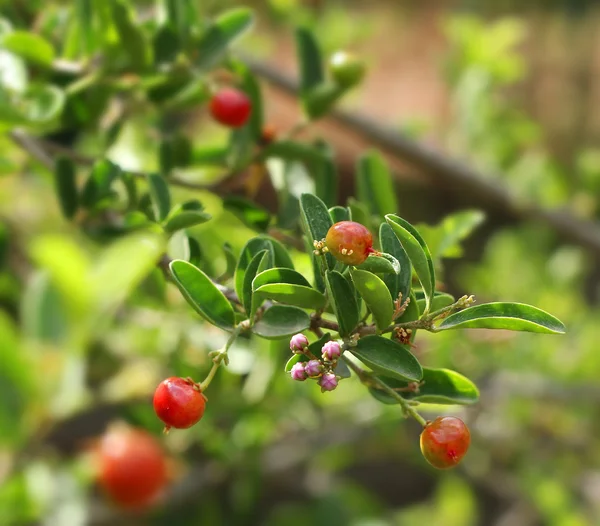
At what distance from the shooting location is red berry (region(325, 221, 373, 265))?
1.20 ft

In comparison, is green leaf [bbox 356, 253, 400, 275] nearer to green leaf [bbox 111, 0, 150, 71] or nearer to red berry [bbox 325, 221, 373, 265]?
red berry [bbox 325, 221, 373, 265]

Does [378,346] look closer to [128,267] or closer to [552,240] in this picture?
[128,267]

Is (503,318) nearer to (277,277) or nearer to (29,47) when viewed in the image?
(277,277)

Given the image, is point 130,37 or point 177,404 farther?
point 130,37

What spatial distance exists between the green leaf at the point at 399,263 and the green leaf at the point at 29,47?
1.27 feet

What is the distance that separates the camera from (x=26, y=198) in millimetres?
1642

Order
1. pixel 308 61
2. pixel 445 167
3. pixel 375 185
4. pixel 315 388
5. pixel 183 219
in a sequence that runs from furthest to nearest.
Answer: pixel 445 167 < pixel 315 388 < pixel 308 61 < pixel 375 185 < pixel 183 219

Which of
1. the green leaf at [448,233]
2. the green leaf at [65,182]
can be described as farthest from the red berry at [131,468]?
the green leaf at [448,233]

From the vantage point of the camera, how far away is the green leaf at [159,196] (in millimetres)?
534

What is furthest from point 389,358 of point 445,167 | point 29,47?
point 445,167

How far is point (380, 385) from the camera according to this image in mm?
421

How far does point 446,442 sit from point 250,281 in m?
0.13

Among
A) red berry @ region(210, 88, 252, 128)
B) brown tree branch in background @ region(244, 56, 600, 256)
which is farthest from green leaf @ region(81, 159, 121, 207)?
brown tree branch in background @ region(244, 56, 600, 256)

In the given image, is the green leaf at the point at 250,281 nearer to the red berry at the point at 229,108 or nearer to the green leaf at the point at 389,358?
the green leaf at the point at 389,358
